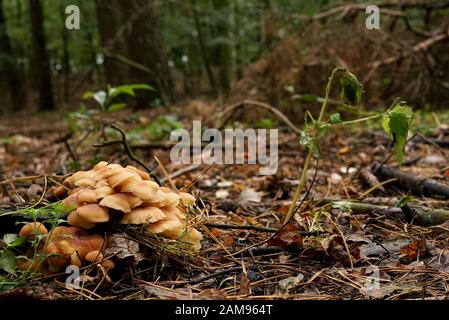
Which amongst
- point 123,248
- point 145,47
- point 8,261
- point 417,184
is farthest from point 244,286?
point 145,47

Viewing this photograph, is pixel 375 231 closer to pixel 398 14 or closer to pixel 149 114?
pixel 398 14

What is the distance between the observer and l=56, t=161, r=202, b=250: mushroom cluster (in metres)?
1.77

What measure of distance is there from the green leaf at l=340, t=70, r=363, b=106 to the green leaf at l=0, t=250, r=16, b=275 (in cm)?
138

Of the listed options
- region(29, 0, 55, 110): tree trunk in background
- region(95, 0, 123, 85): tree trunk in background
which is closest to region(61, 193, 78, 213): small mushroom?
region(95, 0, 123, 85): tree trunk in background

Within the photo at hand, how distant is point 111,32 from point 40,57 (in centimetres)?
707

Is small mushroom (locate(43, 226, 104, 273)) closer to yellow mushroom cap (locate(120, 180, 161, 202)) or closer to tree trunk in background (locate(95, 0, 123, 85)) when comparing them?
yellow mushroom cap (locate(120, 180, 161, 202))

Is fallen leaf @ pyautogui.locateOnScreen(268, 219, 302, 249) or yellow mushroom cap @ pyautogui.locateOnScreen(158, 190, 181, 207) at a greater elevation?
yellow mushroom cap @ pyautogui.locateOnScreen(158, 190, 181, 207)

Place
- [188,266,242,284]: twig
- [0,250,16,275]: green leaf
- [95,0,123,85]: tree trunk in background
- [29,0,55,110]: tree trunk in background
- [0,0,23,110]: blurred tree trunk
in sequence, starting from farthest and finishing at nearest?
[0,0,23,110]: blurred tree trunk
[29,0,55,110]: tree trunk in background
[95,0,123,85]: tree trunk in background
[188,266,242,284]: twig
[0,250,16,275]: green leaf

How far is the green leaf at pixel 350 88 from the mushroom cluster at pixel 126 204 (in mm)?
783

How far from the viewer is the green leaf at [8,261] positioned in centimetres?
173

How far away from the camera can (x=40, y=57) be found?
14.9 m

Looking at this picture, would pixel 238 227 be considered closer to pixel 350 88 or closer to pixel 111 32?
pixel 350 88

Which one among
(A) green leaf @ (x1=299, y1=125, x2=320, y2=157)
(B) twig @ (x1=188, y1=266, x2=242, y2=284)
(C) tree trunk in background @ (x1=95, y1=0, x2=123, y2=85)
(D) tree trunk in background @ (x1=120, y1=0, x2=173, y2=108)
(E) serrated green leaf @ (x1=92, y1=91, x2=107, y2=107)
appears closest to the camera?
(B) twig @ (x1=188, y1=266, x2=242, y2=284)

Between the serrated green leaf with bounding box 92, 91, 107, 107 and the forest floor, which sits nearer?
the forest floor
